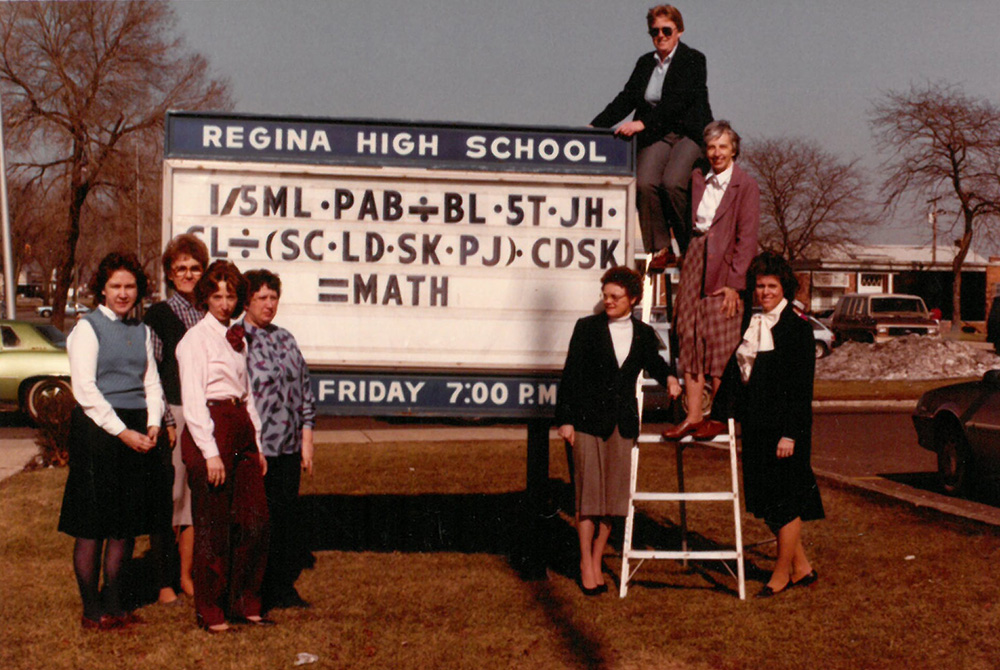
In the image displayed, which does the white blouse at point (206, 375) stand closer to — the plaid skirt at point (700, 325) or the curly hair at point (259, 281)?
the curly hair at point (259, 281)

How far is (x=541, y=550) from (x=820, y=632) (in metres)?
1.94

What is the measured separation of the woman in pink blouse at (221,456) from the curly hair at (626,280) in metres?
2.16

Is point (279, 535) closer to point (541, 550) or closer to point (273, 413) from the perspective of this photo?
point (273, 413)

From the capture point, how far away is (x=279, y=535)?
6840 mm

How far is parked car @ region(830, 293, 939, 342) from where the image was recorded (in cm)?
3641

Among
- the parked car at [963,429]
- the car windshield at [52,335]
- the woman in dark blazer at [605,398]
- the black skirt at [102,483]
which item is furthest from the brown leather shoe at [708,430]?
the car windshield at [52,335]

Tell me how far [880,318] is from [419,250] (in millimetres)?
31517

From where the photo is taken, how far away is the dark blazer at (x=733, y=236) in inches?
270

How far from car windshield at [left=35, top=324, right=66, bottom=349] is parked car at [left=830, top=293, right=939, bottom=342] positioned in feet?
84.3

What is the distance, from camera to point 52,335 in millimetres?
17969

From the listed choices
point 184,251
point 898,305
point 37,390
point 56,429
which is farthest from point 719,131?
point 898,305

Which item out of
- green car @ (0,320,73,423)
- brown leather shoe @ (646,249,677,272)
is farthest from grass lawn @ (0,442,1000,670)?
green car @ (0,320,73,423)

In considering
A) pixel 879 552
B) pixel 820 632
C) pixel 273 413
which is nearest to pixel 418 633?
pixel 273 413

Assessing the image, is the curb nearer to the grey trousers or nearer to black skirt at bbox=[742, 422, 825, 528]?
black skirt at bbox=[742, 422, 825, 528]
